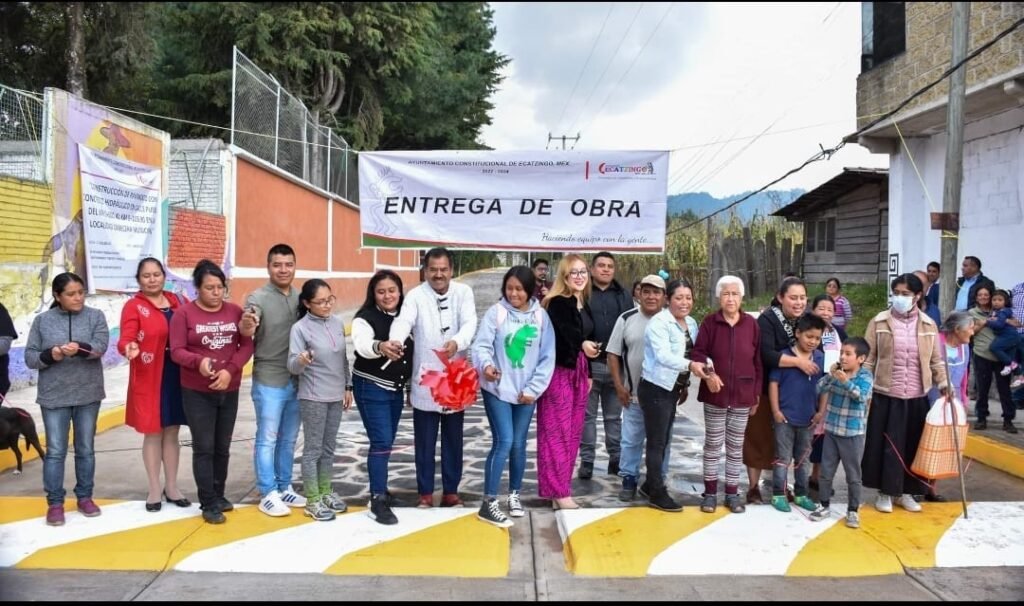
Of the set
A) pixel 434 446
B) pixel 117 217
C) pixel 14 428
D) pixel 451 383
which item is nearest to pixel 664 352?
pixel 451 383

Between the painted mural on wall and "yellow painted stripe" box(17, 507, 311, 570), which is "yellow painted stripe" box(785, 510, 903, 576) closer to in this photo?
"yellow painted stripe" box(17, 507, 311, 570)

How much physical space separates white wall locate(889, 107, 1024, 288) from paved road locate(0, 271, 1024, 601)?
20.1ft

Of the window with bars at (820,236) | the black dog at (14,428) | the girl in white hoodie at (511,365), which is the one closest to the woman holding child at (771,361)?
the girl in white hoodie at (511,365)

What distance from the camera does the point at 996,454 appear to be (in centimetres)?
636

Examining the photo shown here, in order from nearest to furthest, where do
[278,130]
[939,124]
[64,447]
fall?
[64,447] < [939,124] < [278,130]

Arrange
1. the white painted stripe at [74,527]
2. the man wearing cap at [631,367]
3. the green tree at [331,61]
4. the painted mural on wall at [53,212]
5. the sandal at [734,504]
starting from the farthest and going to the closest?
the green tree at [331,61] < the painted mural on wall at [53,212] < the man wearing cap at [631,367] < the sandal at [734,504] < the white painted stripe at [74,527]

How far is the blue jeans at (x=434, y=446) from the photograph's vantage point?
4.77 m

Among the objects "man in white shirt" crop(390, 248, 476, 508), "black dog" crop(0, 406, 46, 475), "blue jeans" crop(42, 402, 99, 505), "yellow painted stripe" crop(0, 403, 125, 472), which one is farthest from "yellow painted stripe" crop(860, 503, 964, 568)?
"black dog" crop(0, 406, 46, 475)

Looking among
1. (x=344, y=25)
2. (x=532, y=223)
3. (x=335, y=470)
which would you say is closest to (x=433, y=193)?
(x=532, y=223)

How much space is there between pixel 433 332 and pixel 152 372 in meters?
1.83

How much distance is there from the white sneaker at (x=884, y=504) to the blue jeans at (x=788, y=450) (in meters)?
0.58

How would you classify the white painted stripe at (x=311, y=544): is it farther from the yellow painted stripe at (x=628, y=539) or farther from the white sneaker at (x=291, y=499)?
the yellow painted stripe at (x=628, y=539)

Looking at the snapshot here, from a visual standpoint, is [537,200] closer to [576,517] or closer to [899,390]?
[576,517]

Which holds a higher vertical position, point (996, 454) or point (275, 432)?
point (275, 432)
